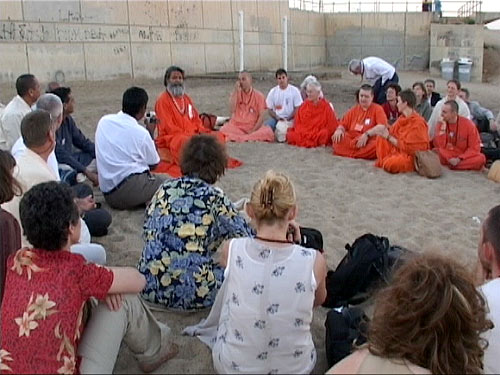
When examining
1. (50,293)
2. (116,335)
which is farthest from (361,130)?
(50,293)

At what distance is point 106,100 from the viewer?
40.0ft

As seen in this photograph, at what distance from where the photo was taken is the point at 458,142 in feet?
23.3

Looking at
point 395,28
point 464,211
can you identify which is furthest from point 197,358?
point 395,28

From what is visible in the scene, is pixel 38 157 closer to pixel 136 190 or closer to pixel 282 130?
pixel 136 190

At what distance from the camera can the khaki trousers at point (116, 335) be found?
92.9 inches

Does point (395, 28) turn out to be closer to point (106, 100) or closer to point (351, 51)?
point (351, 51)

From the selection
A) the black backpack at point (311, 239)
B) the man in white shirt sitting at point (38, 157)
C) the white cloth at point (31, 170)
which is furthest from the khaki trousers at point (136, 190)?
the black backpack at point (311, 239)

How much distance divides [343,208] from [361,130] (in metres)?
2.49

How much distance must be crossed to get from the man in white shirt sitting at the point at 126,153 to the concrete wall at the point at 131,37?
25.3 ft

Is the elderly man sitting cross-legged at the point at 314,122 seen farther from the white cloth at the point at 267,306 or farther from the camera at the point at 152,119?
the white cloth at the point at 267,306

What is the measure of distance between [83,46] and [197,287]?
1187 cm

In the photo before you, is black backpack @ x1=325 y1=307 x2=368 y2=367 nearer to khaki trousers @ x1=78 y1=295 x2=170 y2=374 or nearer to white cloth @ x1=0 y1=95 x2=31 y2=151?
khaki trousers @ x1=78 y1=295 x2=170 y2=374

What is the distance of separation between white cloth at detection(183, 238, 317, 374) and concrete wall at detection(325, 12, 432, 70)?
80.5 feet

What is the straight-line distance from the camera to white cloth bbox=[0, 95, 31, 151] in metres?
5.32
